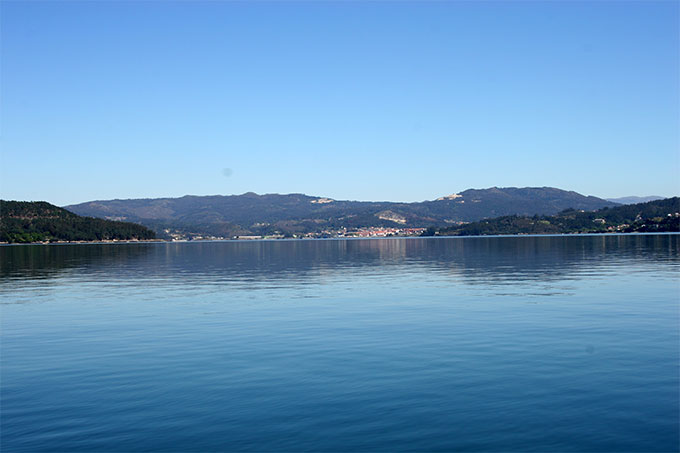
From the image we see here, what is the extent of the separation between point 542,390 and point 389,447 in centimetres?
719

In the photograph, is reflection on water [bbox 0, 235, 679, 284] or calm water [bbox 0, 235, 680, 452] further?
reflection on water [bbox 0, 235, 679, 284]

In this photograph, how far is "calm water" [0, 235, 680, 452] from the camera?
15.8 meters

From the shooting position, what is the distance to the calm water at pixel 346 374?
15.8 meters

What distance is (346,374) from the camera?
71.9ft

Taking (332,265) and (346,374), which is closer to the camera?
(346,374)

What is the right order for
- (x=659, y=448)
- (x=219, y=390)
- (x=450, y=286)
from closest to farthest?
(x=659, y=448)
(x=219, y=390)
(x=450, y=286)

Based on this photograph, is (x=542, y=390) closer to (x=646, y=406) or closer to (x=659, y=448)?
(x=646, y=406)

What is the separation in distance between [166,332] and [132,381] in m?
10.5

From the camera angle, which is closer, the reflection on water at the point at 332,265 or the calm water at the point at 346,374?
the calm water at the point at 346,374

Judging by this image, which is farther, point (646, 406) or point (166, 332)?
point (166, 332)

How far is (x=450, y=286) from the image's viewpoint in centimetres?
5459

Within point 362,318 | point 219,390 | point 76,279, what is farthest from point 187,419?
point 76,279

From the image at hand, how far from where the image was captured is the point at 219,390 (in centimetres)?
2006

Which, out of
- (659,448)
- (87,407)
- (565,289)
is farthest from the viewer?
(565,289)
